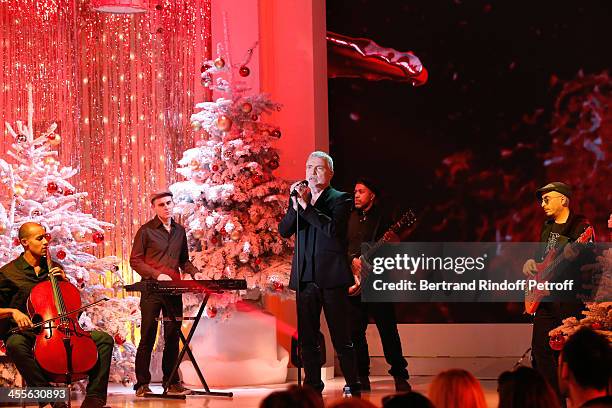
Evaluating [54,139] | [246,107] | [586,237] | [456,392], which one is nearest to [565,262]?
[586,237]

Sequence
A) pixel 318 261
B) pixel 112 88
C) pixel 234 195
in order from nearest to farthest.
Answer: pixel 318 261 < pixel 234 195 < pixel 112 88

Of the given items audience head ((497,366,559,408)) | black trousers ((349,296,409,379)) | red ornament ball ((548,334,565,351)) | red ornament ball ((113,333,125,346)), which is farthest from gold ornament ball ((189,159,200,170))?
audience head ((497,366,559,408))

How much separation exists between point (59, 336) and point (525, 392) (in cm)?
403

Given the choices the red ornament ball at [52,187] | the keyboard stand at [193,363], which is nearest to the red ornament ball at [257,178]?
the keyboard stand at [193,363]

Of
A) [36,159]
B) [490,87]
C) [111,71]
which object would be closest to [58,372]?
[36,159]

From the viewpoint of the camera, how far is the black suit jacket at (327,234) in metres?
7.50

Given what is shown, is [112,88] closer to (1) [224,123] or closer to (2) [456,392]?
(1) [224,123]

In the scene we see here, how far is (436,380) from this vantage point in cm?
356

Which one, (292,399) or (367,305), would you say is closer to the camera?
(292,399)

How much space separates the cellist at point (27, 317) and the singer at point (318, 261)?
1.29 meters

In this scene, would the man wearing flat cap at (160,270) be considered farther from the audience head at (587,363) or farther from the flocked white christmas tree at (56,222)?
the audience head at (587,363)

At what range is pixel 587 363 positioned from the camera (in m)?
3.79

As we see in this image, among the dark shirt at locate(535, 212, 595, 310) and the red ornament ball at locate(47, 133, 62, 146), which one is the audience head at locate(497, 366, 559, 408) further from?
the red ornament ball at locate(47, 133, 62, 146)

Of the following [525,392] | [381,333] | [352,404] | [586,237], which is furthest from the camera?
[381,333]
